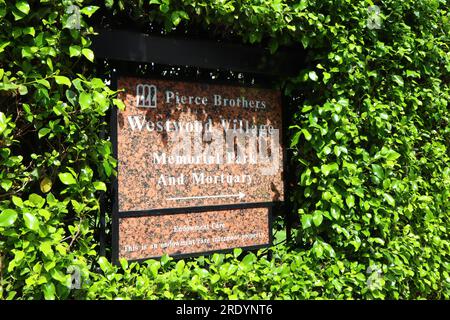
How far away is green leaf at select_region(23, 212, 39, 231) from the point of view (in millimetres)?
2193

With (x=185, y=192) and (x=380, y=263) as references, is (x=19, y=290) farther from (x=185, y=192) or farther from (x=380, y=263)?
(x=380, y=263)

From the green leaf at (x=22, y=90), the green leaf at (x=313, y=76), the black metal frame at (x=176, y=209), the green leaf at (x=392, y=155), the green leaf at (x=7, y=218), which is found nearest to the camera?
the green leaf at (x=7, y=218)

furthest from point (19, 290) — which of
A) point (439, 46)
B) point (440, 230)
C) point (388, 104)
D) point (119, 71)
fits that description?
point (439, 46)

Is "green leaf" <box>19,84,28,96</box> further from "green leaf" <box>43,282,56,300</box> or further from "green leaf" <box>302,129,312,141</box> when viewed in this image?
"green leaf" <box>302,129,312,141</box>

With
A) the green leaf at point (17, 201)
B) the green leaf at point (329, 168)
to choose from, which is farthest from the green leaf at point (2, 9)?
the green leaf at point (329, 168)

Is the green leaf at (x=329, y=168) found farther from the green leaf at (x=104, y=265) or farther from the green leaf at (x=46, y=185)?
the green leaf at (x=46, y=185)

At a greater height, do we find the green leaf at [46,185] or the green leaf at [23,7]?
the green leaf at [23,7]

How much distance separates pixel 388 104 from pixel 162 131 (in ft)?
6.00

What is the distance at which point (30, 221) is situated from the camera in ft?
7.22

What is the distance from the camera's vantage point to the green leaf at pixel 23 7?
224 centimetres

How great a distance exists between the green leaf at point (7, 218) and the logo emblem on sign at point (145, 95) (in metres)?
1.02

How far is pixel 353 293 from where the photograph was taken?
3350mm

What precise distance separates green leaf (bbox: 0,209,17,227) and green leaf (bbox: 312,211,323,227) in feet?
6.17

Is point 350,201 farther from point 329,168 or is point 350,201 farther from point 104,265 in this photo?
point 104,265
